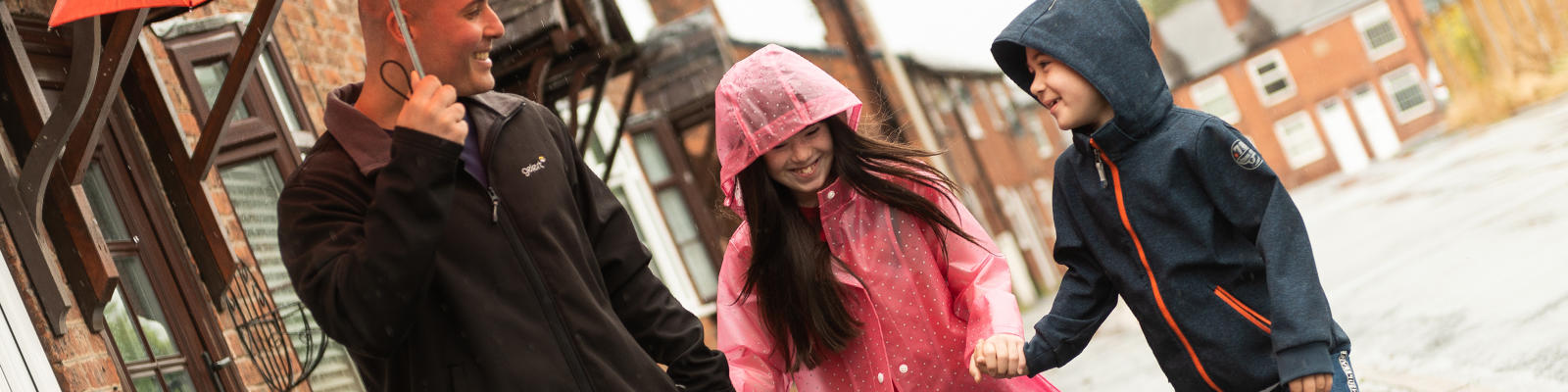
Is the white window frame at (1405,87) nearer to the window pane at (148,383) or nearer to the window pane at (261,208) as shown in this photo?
the window pane at (261,208)

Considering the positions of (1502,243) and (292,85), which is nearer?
(292,85)

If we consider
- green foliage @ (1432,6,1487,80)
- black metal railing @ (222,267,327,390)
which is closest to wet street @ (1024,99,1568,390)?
green foliage @ (1432,6,1487,80)

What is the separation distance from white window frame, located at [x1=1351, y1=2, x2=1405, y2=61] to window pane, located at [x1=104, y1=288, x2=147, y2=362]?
37.6 metres

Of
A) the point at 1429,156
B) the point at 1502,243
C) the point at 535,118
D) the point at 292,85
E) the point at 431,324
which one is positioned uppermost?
the point at 292,85

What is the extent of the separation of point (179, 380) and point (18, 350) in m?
0.87

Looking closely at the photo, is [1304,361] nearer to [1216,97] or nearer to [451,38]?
[451,38]

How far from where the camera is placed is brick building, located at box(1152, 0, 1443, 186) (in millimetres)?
36281

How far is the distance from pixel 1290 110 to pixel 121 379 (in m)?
38.7

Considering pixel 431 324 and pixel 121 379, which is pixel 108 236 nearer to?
pixel 121 379

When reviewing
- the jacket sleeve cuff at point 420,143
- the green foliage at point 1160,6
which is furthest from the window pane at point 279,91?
the green foliage at point 1160,6

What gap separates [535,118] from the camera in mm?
2084

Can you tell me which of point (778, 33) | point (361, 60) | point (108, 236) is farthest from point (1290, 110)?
point (108, 236)

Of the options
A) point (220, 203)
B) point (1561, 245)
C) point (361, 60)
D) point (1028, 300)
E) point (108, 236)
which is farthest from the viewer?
point (1028, 300)

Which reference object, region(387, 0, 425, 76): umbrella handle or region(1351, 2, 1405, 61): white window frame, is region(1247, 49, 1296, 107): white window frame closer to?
region(1351, 2, 1405, 61): white window frame
